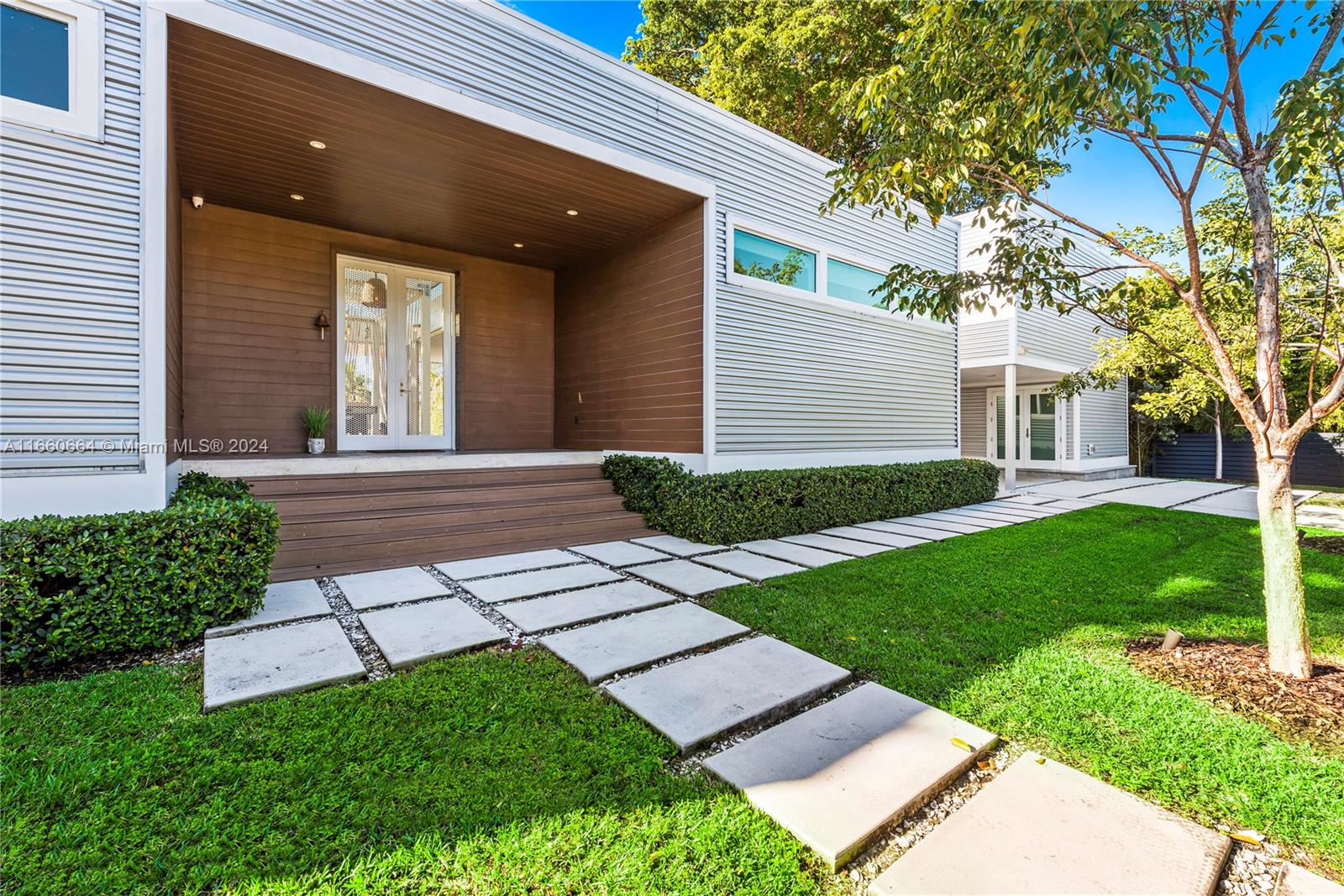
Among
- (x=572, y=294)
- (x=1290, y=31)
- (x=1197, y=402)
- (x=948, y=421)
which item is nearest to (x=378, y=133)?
(x=572, y=294)

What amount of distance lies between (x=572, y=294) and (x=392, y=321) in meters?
2.24

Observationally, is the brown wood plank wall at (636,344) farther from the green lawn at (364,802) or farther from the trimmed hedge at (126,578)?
the green lawn at (364,802)

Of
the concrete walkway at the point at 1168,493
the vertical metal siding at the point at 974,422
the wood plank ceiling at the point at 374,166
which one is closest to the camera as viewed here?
the wood plank ceiling at the point at 374,166

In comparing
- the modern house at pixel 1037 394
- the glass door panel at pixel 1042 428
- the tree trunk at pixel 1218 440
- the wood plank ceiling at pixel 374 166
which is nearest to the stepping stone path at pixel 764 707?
the wood plank ceiling at pixel 374 166

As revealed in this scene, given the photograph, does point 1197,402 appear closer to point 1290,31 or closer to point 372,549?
point 1290,31

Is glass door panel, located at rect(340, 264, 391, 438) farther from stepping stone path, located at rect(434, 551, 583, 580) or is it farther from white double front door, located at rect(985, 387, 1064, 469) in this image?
white double front door, located at rect(985, 387, 1064, 469)

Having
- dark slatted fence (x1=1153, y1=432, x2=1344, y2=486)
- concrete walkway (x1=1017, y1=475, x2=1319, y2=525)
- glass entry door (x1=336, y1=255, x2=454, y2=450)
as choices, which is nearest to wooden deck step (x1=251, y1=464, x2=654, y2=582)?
glass entry door (x1=336, y1=255, x2=454, y2=450)

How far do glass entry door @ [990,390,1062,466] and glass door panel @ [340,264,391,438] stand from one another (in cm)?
1269

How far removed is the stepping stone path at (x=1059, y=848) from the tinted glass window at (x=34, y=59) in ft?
16.8

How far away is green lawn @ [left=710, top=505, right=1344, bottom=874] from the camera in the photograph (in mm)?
1744

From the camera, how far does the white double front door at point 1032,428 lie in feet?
43.2

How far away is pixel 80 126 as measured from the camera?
3137 millimetres

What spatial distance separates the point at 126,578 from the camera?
2660 millimetres

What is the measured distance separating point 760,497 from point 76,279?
494cm
